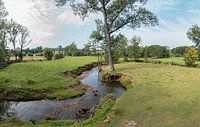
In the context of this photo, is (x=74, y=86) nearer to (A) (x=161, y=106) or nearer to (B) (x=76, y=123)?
(B) (x=76, y=123)

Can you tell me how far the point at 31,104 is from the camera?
3186 cm

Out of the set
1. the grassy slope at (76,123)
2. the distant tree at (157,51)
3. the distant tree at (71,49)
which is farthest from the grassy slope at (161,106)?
the distant tree at (71,49)

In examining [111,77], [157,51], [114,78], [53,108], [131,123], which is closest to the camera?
[131,123]

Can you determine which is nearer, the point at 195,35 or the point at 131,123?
the point at 131,123

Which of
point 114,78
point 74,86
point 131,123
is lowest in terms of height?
point 131,123

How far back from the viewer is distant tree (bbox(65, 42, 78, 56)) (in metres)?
144

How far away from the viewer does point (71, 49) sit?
146625mm

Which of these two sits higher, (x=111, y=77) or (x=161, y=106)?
(x=111, y=77)

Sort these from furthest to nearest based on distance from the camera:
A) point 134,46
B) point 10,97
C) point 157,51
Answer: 1. point 157,51
2. point 134,46
3. point 10,97

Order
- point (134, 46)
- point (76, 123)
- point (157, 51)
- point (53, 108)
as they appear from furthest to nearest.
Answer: point (157, 51) < point (134, 46) < point (53, 108) < point (76, 123)

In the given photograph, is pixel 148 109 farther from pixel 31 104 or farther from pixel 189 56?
pixel 189 56

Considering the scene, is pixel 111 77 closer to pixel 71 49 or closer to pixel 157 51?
pixel 157 51

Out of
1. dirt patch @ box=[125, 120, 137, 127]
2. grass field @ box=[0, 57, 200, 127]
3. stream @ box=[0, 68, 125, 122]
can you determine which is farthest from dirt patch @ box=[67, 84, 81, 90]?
dirt patch @ box=[125, 120, 137, 127]

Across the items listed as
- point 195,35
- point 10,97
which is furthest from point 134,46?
point 10,97
